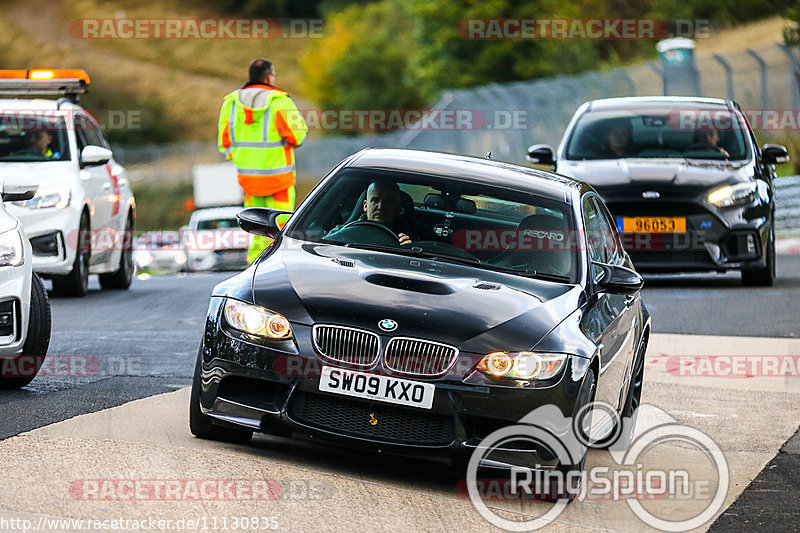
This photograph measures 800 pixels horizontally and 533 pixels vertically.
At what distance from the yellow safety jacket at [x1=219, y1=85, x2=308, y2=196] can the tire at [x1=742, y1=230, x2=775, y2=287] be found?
538 cm

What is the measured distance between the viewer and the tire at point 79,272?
14430 millimetres

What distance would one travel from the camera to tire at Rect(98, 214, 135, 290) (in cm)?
1639

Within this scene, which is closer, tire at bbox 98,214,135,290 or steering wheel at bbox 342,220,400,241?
steering wheel at bbox 342,220,400,241

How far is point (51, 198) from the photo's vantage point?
14.0 m

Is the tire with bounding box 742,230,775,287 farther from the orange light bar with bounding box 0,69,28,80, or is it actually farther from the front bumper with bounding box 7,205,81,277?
the orange light bar with bounding box 0,69,28,80

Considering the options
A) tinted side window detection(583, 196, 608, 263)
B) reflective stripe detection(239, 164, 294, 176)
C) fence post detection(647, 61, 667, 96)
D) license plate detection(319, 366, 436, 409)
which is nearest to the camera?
license plate detection(319, 366, 436, 409)

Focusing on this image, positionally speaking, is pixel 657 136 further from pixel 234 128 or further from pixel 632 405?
pixel 632 405

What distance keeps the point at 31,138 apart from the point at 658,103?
647cm

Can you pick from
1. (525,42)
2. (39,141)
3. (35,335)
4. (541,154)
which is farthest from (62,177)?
(525,42)

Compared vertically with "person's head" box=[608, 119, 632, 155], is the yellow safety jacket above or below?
above

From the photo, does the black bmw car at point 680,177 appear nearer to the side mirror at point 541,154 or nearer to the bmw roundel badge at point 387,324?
the side mirror at point 541,154

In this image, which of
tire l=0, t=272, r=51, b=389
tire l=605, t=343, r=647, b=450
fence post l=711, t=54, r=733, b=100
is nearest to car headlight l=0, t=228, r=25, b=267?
tire l=0, t=272, r=51, b=389

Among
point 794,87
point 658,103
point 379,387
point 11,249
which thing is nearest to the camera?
point 379,387

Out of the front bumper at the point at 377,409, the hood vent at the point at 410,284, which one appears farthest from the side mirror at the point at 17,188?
the hood vent at the point at 410,284
